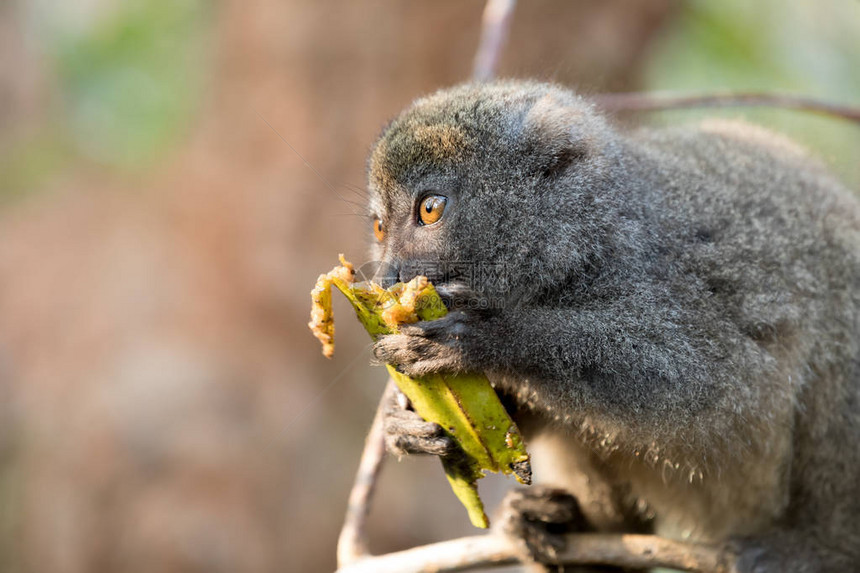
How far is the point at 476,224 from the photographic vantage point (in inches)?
148

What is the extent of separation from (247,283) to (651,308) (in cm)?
654

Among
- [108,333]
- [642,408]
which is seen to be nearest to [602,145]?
[642,408]

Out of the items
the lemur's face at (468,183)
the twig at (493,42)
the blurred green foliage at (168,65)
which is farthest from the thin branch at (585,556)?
the blurred green foliage at (168,65)

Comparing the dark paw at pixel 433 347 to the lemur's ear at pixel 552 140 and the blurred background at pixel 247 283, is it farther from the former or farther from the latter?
the blurred background at pixel 247 283

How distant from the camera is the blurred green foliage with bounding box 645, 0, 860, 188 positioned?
941 cm

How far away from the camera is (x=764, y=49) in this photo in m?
10.1

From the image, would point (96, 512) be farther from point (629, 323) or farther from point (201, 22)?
point (629, 323)

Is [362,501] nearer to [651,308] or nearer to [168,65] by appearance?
[651,308]

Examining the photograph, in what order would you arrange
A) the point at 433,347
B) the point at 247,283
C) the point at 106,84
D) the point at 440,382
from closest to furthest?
the point at 433,347 < the point at 440,382 < the point at 247,283 < the point at 106,84

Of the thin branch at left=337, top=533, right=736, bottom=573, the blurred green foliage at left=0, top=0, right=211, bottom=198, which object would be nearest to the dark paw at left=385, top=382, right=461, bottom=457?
the thin branch at left=337, top=533, right=736, bottom=573

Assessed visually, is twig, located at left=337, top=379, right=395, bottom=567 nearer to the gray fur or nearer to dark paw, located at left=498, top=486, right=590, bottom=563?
dark paw, located at left=498, top=486, right=590, bottom=563

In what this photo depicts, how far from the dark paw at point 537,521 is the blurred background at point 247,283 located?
4.71 meters

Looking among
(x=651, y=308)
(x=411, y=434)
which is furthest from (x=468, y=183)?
(x=411, y=434)

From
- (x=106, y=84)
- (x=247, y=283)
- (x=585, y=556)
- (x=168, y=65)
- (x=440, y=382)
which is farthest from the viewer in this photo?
(x=106, y=84)
